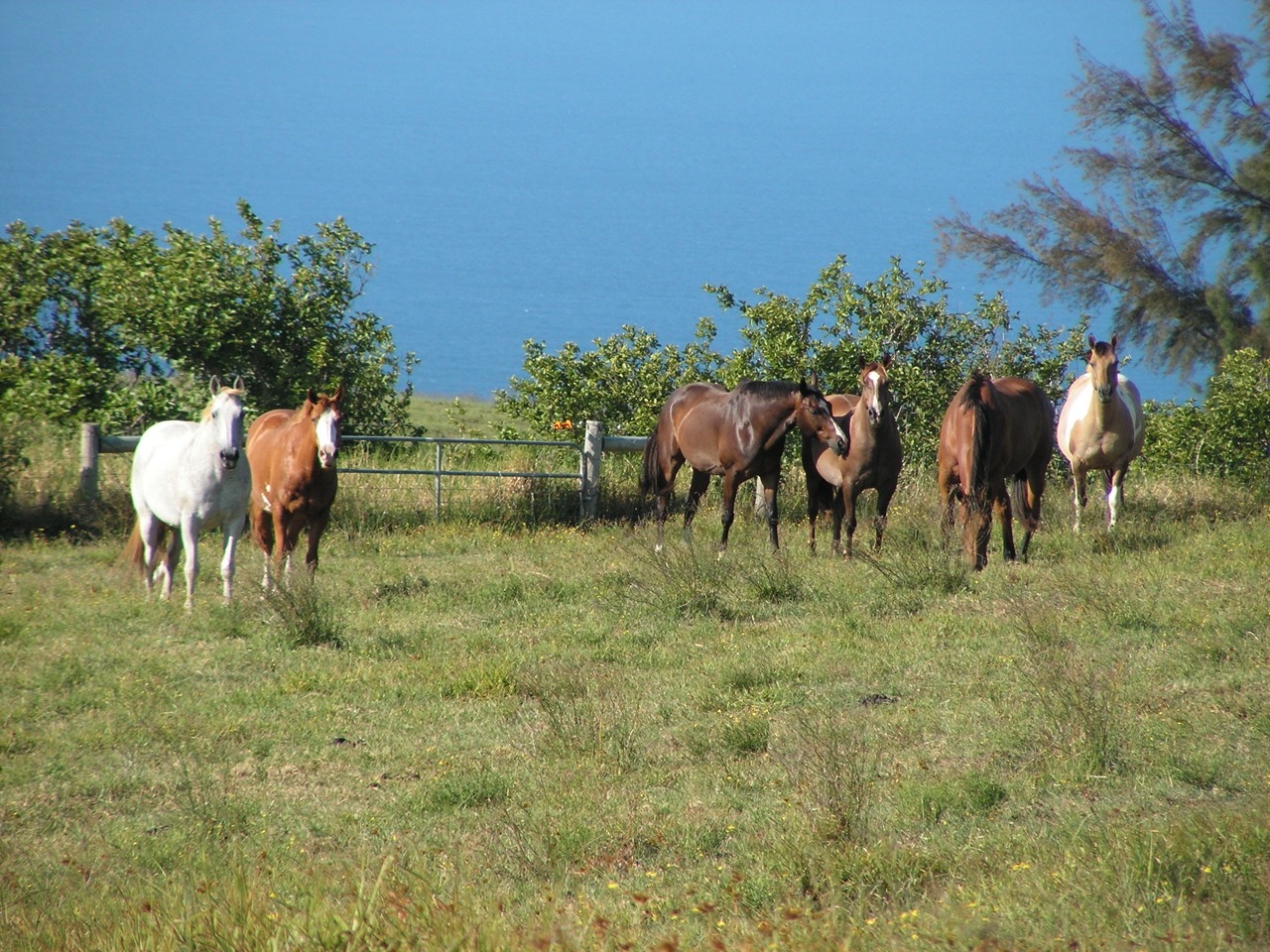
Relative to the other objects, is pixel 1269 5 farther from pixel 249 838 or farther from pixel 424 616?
pixel 249 838

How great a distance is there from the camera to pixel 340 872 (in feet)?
13.6

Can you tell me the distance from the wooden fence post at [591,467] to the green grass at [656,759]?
13.5 ft

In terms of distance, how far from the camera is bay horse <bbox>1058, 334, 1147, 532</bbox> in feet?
39.0

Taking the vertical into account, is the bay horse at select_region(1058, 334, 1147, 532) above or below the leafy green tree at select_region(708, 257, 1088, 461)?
below

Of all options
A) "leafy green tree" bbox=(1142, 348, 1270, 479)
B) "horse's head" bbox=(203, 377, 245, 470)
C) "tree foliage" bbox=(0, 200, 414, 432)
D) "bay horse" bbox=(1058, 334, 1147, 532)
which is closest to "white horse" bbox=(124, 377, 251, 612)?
"horse's head" bbox=(203, 377, 245, 470)

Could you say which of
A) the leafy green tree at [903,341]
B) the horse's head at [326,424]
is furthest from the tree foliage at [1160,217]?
the horse's head at [326,424]

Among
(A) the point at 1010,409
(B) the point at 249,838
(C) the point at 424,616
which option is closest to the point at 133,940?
(B) the point at 249,838

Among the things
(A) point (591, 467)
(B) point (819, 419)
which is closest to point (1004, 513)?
(B) point (819, 419)

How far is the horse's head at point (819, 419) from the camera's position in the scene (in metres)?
11.1

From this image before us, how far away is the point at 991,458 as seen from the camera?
35.4 ft

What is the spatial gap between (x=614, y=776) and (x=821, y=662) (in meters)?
2.16

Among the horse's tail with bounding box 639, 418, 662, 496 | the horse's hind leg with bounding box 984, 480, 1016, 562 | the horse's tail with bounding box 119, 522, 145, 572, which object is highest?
the horse's tail with bounding box 639, 418, 662, 496

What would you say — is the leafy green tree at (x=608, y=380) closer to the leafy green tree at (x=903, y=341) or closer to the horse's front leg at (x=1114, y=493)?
the leafy green tree at (x=903, y=341)

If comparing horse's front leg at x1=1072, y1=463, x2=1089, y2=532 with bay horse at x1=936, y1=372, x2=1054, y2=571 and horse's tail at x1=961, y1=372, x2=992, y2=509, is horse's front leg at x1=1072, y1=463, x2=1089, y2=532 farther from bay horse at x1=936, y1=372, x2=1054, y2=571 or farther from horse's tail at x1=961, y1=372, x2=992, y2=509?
horse's tail at x1=961, y1=372, x2=992, y2=509
